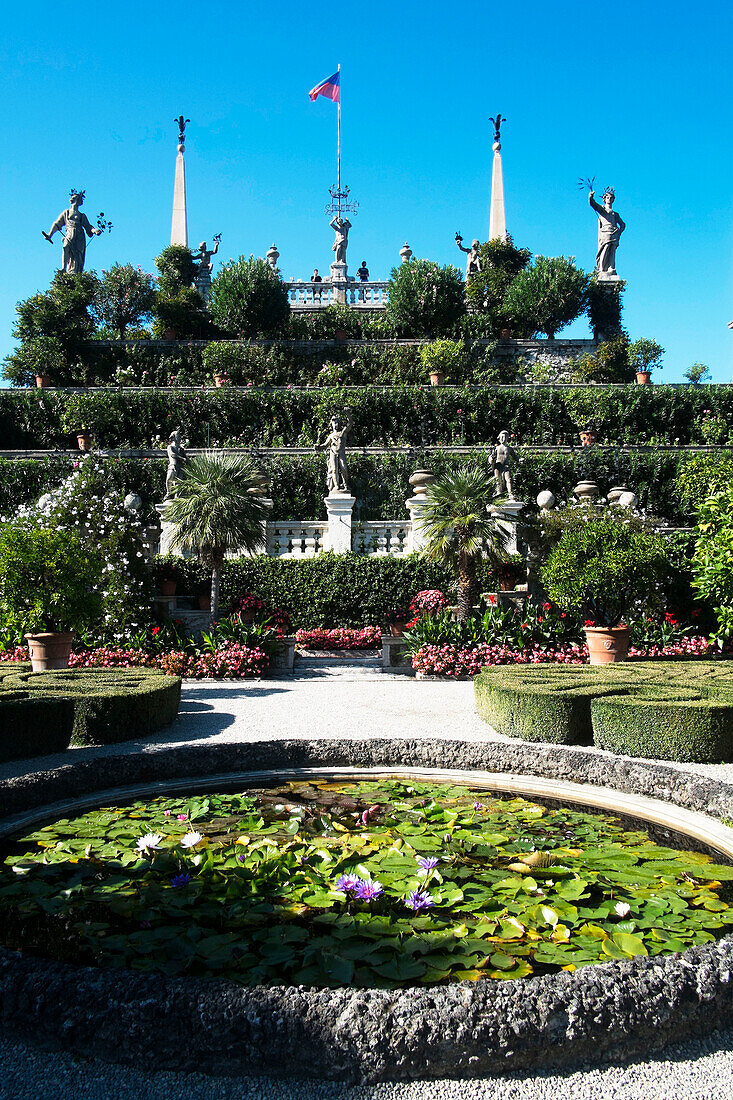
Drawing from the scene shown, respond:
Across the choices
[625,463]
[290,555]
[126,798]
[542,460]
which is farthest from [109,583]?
[625,463]

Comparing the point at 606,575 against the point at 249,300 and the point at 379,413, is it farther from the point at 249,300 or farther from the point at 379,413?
the point at 249,300

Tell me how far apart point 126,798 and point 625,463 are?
2099 cm

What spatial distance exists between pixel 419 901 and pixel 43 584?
7.43 meters

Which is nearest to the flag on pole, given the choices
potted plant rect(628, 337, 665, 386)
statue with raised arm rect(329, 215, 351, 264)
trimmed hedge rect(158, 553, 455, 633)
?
statue with raised arm rect(329, 215, 351, 264)

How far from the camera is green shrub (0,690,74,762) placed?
671cm

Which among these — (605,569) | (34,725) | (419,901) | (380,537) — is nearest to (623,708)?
(419,901)

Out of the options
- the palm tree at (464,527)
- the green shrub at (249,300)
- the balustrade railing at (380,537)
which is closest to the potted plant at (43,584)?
the palm tree at (464,527)

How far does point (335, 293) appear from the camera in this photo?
39062mm

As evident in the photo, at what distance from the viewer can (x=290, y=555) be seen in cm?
1717

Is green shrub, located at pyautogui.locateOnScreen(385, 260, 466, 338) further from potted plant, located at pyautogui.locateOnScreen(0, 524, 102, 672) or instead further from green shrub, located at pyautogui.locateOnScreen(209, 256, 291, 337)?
potted plant, located at pyautogui.locateOnScreen(0, 524, 102, 672)

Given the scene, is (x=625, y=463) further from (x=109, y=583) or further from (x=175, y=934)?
(x=175, y=934)

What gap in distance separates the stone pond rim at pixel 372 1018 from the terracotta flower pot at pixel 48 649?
7743mm

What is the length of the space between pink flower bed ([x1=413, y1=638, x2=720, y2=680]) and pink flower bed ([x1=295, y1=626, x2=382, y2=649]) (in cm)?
225

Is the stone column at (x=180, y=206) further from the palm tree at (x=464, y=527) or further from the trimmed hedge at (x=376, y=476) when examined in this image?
the palm tree at (x=464, y=527)
